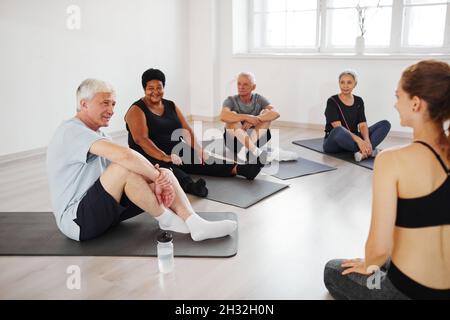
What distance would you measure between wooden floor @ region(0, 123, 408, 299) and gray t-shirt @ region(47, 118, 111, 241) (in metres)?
0.22

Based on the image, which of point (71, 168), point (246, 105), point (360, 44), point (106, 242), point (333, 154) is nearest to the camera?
point (71, 168)

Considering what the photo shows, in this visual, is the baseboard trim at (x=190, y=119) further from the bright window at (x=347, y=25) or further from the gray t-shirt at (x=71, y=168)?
the gray t-shirt at (x=71, y=168)

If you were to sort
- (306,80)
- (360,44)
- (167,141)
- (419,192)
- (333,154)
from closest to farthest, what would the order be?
(419,192)
(167,141)
(333,154)
(360,44)
(306,80)

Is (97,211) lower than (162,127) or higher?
lower

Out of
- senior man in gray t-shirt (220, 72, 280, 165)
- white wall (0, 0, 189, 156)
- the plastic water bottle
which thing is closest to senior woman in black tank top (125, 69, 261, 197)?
senior man in gray t-shirt (220, 72, 280, 165)

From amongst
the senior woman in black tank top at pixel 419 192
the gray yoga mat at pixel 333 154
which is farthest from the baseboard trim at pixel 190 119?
the senior woman in black tank top at pixel 419 192

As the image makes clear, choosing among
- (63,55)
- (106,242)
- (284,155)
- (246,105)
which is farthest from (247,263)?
(63,55)

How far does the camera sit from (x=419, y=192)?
1293 mm

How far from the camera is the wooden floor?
1.85 meters

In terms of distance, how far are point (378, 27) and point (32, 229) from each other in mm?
4258

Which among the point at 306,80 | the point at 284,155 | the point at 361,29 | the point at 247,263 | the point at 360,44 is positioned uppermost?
the point at 361,29

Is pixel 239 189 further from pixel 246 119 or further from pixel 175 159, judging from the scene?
pixel 246 119

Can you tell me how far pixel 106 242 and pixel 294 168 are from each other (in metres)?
1.93

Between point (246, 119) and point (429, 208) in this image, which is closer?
point (429, 208)
